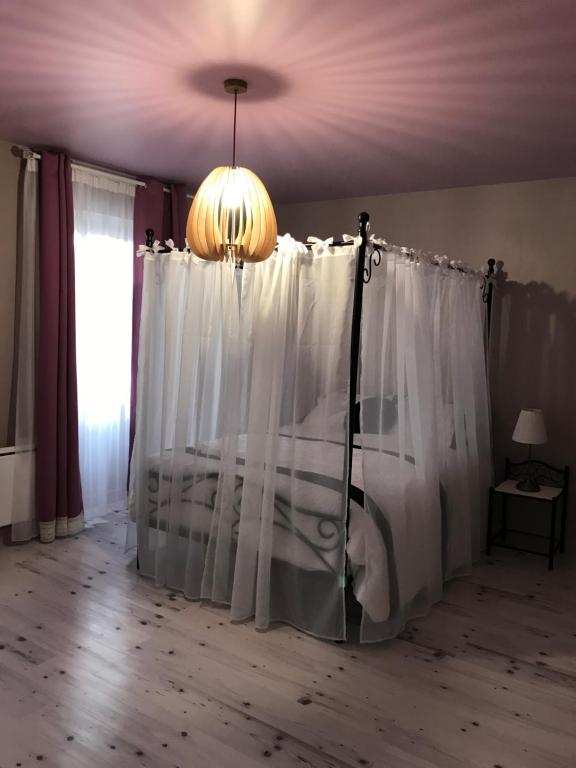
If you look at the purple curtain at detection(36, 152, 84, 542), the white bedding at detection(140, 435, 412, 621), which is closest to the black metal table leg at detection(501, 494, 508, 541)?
the white bedding at detection(140, 435, 412, 621)

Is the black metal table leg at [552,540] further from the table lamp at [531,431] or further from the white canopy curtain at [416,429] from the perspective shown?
the white canopy curtain at [416,429]

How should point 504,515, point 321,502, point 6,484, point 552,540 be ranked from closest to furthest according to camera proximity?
point 321,502
point 552,540
point 6,484
point 504,515

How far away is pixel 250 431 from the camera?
311 centimetres

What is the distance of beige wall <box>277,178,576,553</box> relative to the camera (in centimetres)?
412

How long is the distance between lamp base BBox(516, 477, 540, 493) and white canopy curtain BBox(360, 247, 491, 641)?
0.37m

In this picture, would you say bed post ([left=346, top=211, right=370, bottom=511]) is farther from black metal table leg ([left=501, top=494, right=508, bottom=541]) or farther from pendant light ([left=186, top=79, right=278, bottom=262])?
black metal table leg ([left=501, top=494, right=508, bottom=541])

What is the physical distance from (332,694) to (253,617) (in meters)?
A: 0.71

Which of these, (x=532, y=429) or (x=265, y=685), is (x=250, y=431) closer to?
(x=265, y=685)

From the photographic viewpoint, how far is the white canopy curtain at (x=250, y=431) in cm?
294

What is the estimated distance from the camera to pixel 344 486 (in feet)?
9.53

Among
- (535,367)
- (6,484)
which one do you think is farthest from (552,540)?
(6,484)

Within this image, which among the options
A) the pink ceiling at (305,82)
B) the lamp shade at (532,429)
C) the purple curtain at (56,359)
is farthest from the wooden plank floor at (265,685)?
the pink ceiling at (305,82)

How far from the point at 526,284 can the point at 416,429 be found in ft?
5.42

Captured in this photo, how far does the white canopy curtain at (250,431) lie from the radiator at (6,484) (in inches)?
38.8
